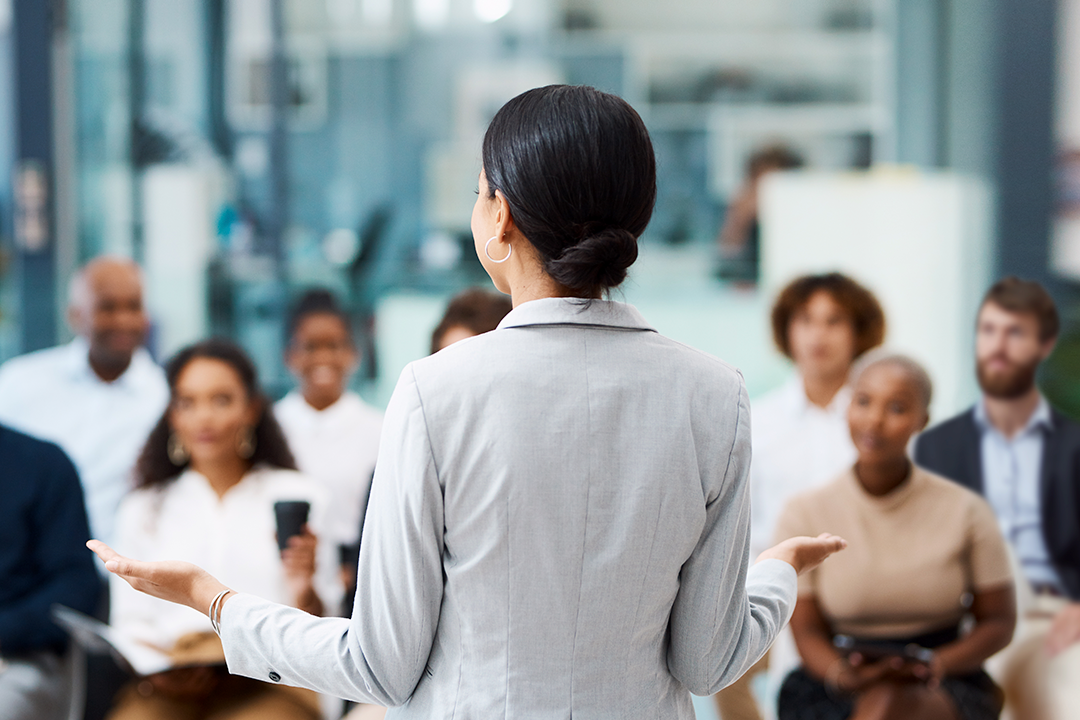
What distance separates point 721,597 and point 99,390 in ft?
9.30

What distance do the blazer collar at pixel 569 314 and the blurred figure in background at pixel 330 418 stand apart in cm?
192

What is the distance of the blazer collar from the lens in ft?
3.15

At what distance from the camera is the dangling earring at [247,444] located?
2562 mm

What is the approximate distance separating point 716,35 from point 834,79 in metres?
0.56

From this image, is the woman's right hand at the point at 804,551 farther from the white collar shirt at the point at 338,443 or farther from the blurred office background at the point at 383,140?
the blurred office background at the point at 383,140

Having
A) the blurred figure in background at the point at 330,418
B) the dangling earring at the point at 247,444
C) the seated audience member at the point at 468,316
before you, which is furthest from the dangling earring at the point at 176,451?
the seated audience member at the point at 468,316

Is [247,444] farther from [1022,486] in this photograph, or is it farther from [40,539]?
[1022,486]

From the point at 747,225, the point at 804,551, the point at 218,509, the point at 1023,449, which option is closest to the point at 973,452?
the point at 1023,449

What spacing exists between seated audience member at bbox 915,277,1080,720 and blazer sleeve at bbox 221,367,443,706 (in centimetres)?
179

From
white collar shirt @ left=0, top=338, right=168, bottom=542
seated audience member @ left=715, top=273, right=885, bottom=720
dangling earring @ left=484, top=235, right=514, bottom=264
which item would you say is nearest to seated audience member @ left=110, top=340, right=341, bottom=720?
white collar shirt @ left=0, top=338, right=168, bottom=542

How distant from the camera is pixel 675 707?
3.44 feet

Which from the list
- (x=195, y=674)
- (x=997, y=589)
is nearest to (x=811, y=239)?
(x=997, y=589)

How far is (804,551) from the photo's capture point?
3.89ft

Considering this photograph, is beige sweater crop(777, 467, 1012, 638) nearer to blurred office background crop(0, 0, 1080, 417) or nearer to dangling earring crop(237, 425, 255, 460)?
dangling earring crop(237, 425, 255, 460)
